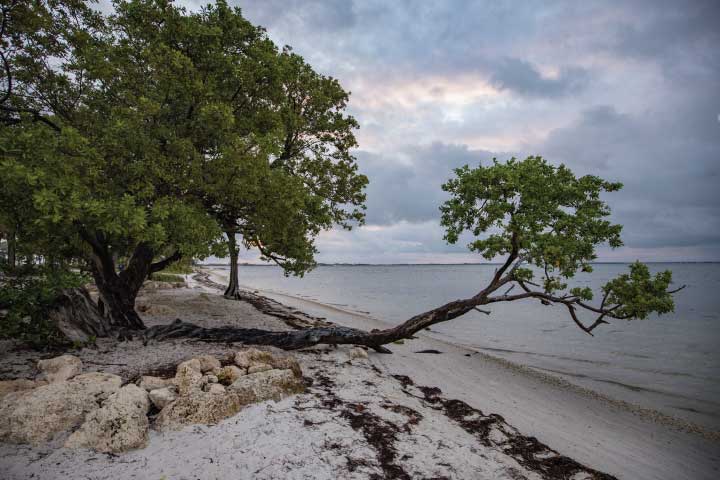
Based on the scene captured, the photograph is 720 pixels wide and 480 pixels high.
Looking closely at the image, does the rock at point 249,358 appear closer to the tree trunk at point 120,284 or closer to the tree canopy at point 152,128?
the tree canopy at point 152,128

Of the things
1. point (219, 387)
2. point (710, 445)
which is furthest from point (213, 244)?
point (710, 445)

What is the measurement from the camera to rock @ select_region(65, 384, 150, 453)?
4.80 m

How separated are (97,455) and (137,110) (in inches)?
357

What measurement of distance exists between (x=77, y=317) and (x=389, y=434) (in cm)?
993

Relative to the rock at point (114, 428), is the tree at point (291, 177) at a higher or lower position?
higher

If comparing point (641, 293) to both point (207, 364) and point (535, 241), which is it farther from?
point (207, 364)

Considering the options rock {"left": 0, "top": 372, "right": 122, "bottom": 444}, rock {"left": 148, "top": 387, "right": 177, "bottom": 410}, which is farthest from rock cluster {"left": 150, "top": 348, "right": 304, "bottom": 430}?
rock {"left": 0, "top": 372, "right": 122, "bottom": 444}

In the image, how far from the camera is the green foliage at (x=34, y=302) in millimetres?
8422

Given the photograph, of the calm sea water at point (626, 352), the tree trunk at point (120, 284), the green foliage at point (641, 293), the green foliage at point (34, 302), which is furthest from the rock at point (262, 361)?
the calm sea water at point (626, 352)

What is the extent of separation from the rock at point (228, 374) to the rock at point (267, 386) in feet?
1.63

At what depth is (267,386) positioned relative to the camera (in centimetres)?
667

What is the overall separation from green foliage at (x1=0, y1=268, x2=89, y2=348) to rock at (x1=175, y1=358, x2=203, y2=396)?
14.0 feet

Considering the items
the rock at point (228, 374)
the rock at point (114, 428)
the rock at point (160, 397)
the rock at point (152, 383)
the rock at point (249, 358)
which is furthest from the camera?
the rock at point (249, 358)

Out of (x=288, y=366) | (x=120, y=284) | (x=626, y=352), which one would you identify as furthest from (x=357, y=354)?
(x=626, y=352)
